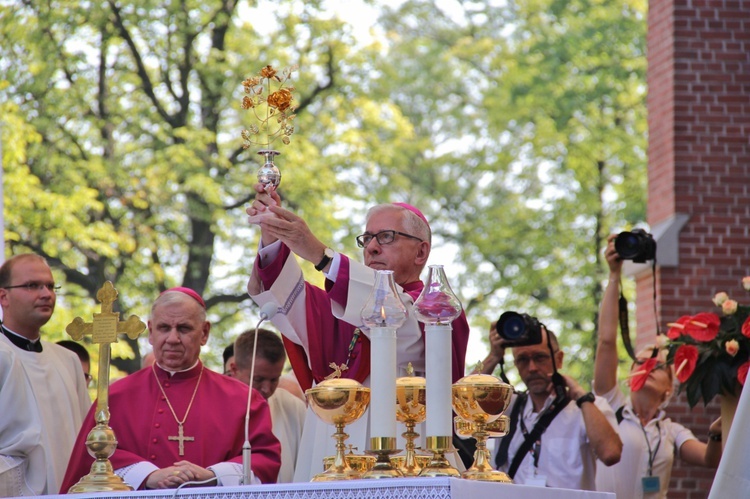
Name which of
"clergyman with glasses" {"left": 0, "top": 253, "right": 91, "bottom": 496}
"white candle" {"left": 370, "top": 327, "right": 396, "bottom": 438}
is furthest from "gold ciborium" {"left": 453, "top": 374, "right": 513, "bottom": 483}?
"clergyman with glasses" {"left": 0, "top": 253, "right": 91, "bottom": 496}

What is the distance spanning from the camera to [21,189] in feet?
50.4

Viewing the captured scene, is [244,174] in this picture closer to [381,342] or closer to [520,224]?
[520,224]

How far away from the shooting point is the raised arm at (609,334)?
260 inches

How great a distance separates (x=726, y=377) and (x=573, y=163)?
40.5 feet

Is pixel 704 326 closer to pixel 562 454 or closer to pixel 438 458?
pixel 562 454

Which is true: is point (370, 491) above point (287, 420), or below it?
below

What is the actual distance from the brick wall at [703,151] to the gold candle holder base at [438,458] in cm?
618

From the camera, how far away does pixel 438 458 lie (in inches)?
126

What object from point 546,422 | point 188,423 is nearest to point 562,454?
point 546,422

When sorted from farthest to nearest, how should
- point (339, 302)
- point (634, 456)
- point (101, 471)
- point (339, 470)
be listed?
point (634, 456)
point (339, 302)
point (101, 471)
point (339, 470)

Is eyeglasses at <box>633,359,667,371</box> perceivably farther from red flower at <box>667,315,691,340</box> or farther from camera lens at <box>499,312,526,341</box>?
camera lens at <box>499,312,526,341</box>

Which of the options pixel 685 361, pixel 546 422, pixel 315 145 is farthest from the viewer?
pixel 315 145

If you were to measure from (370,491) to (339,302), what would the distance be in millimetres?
1308

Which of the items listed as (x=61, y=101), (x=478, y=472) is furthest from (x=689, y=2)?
(x=61, y=101)
